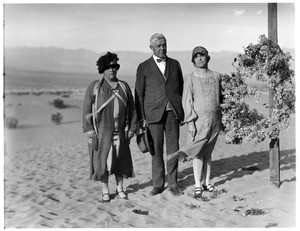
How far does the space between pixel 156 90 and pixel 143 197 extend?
1414 millimetres

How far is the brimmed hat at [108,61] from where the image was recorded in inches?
223

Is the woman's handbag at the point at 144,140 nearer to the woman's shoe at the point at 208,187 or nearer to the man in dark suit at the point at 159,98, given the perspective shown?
the man in dark suit at the point at 159,98

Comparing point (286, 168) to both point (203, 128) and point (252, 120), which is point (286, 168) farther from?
point (203, 128)

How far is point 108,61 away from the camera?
5668mm

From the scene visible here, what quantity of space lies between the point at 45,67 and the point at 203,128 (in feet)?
22.3

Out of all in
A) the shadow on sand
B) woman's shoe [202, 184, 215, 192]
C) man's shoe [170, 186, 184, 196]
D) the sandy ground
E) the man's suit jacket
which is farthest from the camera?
the shadow on sand

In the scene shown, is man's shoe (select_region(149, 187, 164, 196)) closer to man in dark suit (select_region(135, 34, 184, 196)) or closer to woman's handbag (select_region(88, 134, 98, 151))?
man in dark suit (select_region(135, 34, 184, 196))

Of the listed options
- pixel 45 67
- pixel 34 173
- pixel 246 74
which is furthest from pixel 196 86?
pixel 45 67

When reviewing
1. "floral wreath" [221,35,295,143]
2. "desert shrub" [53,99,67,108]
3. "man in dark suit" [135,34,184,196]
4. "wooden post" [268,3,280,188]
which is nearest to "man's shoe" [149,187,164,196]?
"man in dark suit" [135,34,184,196]

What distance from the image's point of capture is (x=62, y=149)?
33.4ft

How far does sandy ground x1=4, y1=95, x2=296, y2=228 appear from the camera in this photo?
17.5ft

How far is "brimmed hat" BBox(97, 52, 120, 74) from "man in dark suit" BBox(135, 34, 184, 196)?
455 mm

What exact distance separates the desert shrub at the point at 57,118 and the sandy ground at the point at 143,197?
5559 millimetres

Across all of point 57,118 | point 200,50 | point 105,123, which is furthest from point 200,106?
point 57,118
